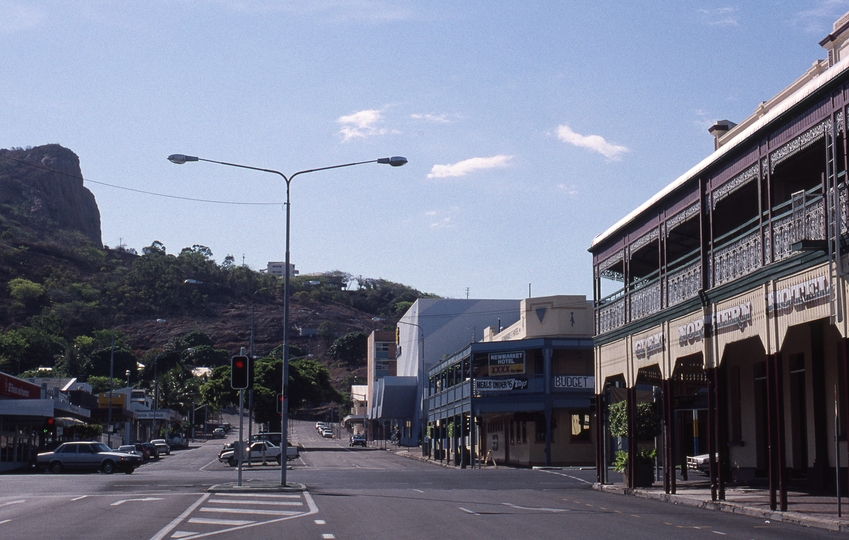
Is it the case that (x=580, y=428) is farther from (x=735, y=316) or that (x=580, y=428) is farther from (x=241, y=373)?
(x=735, y=316)

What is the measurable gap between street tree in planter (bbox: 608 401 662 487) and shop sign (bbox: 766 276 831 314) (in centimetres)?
888

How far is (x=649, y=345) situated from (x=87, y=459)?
27746mm

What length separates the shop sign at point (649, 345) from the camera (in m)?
25.2

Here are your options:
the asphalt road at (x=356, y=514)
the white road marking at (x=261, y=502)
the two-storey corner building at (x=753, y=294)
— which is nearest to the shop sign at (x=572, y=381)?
the two-storey corner building at (x=753, y=294)

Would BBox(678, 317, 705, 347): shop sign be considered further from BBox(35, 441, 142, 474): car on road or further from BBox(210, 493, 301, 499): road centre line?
BBox(35, 441, 142, 474): car on road

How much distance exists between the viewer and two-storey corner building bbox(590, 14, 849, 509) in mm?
17094

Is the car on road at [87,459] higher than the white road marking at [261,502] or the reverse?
the reverse

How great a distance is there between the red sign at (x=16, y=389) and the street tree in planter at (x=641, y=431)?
37565mm

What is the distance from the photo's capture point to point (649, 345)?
85.5 feet

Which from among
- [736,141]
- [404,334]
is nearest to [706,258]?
[736,141]

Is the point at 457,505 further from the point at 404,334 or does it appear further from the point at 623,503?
the point at 404,334

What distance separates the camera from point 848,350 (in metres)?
16.0

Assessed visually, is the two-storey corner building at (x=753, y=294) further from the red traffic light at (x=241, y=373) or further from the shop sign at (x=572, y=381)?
the shop sign at (x=572, y=381)

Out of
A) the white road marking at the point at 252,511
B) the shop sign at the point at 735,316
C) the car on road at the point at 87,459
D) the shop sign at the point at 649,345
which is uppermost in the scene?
the shop sign at the point at 735,316
